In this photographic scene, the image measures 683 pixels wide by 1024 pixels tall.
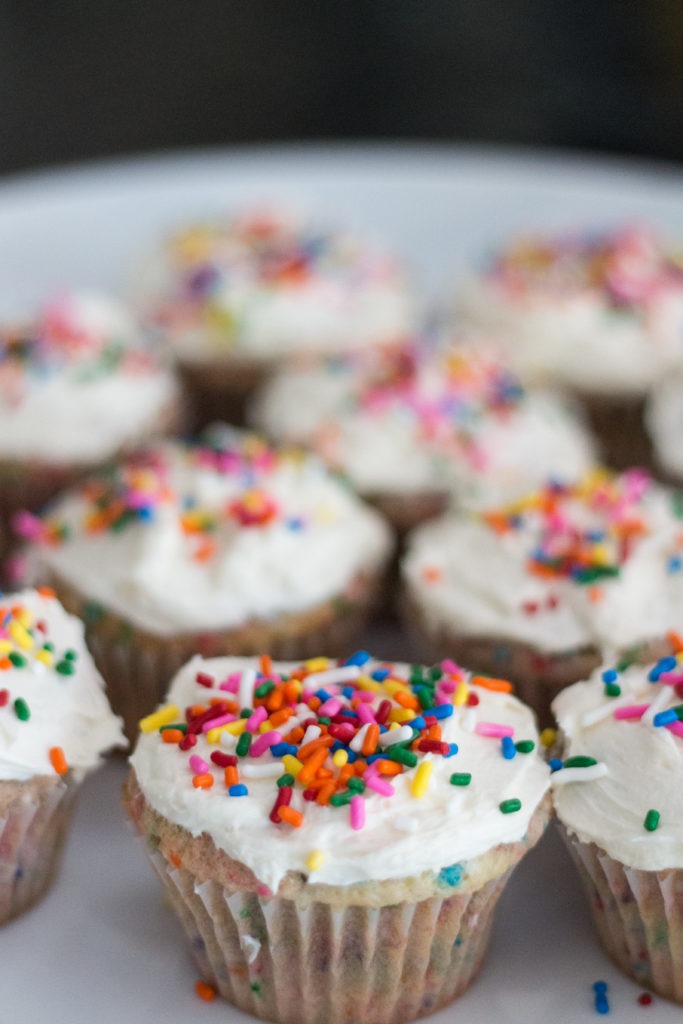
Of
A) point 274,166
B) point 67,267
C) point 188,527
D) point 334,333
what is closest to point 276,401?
point 334,333

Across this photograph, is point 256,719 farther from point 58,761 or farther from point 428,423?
point 428,423

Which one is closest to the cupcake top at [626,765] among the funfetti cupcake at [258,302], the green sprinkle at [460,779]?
the green sprinkle at [460,779]

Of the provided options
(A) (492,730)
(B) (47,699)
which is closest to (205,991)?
(B) (47,699)

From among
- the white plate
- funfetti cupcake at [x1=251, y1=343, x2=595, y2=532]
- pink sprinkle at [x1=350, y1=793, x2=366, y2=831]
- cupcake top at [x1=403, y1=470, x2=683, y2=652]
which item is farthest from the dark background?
pink sprinkle at [x1=350, y1=793, x2=366, y2=831]

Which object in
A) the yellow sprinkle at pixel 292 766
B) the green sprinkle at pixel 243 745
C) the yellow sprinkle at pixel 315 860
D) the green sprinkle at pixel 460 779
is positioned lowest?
the yellow sprinkle at pixel 315 860

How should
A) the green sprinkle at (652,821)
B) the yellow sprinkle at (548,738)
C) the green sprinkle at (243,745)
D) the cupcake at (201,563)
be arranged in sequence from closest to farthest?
the green sprinkle at (652,821)
the green sprinkle at (243,745)
the yellow sprinkle at (548,738)
the cupcake at (201,563)

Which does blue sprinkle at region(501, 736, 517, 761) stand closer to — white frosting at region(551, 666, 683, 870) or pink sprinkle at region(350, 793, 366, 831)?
white frosting at region(551, 666, 683, 870)

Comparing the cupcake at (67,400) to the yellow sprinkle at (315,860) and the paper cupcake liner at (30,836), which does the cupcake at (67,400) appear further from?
the yellow sprinkle at (315,860)

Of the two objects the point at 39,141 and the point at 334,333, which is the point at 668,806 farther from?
the point at 39,141
